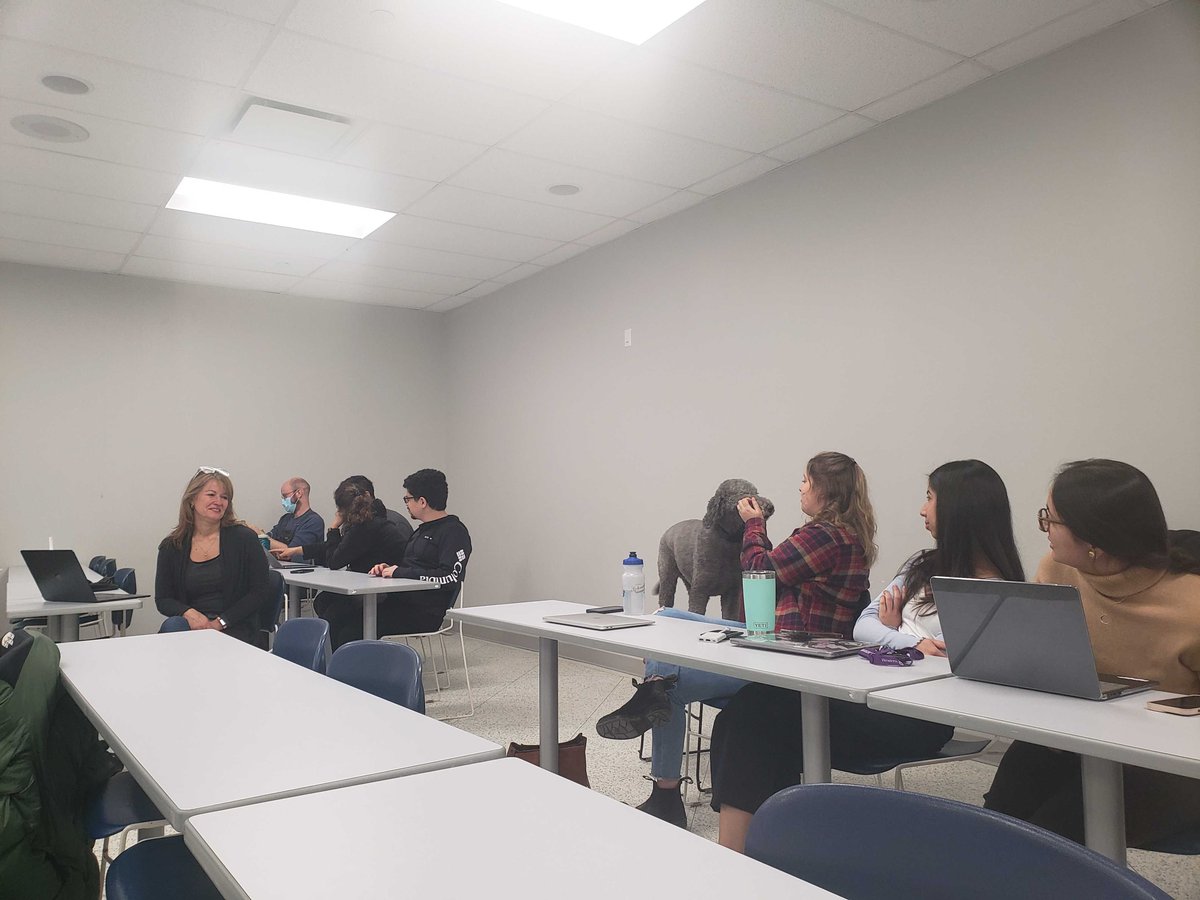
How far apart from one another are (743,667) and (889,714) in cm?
51

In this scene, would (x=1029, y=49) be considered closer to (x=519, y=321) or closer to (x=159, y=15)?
(x=159, y=15)

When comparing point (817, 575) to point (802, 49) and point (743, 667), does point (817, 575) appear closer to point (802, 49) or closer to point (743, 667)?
point (743, 667)

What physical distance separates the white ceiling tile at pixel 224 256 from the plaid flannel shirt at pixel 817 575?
15.2 ft

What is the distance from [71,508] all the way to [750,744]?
5.88 meters

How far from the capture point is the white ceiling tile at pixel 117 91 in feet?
11.1

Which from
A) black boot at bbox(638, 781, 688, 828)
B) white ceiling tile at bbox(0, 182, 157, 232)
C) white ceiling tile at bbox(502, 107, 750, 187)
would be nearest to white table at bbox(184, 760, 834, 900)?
black boot at bbox(638, 781, 688, 828)

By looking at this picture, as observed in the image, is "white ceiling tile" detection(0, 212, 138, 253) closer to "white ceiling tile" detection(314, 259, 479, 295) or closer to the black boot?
"white ceiling tile" detection(314, 259, 479, 295)

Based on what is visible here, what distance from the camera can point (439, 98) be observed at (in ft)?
12.2

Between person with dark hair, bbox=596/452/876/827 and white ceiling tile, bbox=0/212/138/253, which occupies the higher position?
white ceiling tile, bbox=0/212/138/253

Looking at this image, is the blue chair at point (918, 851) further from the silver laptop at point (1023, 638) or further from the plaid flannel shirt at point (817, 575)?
the plaid flannel shirt at point (817, 575)

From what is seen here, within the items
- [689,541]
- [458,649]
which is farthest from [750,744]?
[458,649]

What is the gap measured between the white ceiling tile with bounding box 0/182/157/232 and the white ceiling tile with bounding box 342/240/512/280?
1.32m

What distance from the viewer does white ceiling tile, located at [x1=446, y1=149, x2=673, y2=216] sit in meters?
4.47

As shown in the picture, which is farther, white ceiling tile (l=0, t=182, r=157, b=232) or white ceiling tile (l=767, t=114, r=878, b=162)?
white ceiling tile (l=0, t=182, r=157, b=232)
